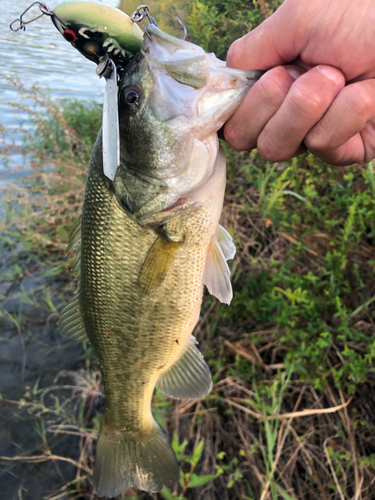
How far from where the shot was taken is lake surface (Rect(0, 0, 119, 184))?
5.41 m

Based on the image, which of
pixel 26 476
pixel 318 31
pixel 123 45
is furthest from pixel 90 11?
pixel 26 476

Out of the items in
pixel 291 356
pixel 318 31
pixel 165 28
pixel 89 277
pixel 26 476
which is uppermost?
pixel 318 31

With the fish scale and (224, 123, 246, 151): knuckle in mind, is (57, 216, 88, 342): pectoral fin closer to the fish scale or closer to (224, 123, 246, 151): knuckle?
the fish scale

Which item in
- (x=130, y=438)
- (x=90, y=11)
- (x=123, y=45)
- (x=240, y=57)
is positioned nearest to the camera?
(x=90, y=11)

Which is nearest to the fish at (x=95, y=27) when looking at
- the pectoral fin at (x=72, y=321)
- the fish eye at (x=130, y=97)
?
the fish eye at (x=130, y=97)

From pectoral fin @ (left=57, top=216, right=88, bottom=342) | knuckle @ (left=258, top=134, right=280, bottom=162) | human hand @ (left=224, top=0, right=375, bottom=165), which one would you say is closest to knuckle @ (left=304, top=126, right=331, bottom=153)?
human hand @ (left=224, top=0, right=375, bottom=165)

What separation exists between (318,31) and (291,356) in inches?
72.6

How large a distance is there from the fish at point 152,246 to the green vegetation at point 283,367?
0.34m

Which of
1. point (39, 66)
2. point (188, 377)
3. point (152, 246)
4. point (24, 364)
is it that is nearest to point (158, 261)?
point (152, 246)

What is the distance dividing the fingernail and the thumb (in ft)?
0.43

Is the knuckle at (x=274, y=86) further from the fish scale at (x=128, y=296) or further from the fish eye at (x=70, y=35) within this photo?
the fish eye at (x=70, y=35)

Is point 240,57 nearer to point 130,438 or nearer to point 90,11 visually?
point 90,11

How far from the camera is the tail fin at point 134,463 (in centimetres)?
175

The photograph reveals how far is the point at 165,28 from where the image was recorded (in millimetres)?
3660
